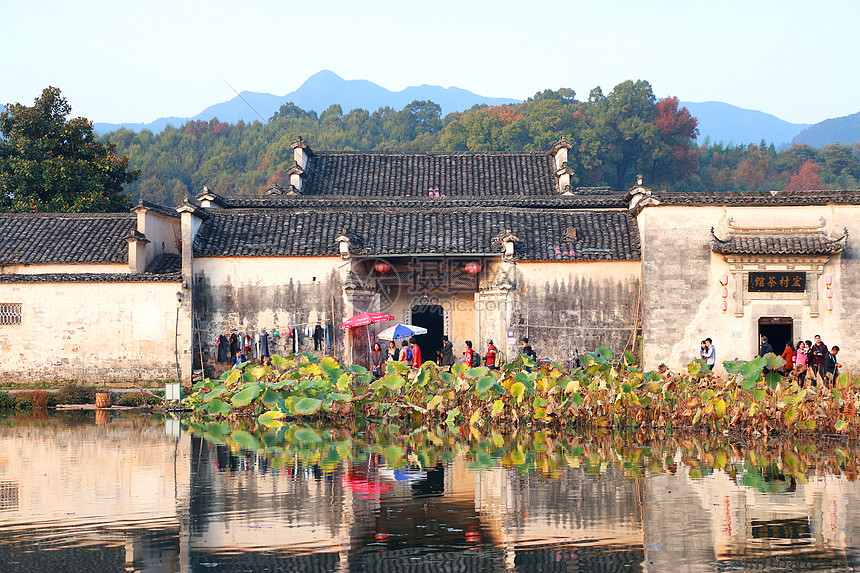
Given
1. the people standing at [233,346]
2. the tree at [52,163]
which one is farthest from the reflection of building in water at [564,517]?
the tree at [52,163]

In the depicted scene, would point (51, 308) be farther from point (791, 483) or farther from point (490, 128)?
point (490, 128)

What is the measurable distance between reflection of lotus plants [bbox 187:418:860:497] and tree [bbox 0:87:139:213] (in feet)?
54.8

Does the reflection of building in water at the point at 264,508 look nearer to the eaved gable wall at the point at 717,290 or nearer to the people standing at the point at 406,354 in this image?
the people standing at the point at 406,354

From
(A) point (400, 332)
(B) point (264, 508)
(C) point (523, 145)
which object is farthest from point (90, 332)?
(C) point (523, 145)

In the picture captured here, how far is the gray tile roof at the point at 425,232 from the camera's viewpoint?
74.7 ft

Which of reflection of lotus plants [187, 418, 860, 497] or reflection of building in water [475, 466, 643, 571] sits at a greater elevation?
reflection of lotus plants [187, 418, 860, 497]

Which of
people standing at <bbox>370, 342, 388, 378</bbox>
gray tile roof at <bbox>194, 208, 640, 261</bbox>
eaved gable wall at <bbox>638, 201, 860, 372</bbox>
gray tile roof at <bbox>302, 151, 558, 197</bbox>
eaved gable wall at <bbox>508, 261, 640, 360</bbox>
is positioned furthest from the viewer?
gray tile roof at <bbox>302, 151, 558, 197</bbox>

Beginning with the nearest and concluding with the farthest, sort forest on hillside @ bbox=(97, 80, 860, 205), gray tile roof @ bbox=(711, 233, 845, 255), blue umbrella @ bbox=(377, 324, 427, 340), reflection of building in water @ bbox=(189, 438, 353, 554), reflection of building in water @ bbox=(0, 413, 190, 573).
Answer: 1. reflection of building in water @ bbox=(0, 413, 190, 573)
2. reflection of building in water @ bbox=(189, 438, 353, 554)
3. gray tile roof @ bbox=(711, 233, 845, 255)
4. blue umbrella @ bbox=(377, 324, 427, 340)
5. forest on hillside @ bbox=(97, 80, 860, 205)

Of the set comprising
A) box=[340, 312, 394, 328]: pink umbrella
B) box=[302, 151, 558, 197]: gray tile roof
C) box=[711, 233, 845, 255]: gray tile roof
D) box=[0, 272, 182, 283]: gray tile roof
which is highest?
box=[302, 151, 558, 197]: gray tile roof

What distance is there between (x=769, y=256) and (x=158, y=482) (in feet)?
48.4

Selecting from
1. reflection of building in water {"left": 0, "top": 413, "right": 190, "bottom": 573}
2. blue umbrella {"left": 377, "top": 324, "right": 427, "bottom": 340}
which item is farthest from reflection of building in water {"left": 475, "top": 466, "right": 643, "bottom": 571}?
blue umbrella {"left": 377, "top": 324, "right": 427, "bottom": 340}

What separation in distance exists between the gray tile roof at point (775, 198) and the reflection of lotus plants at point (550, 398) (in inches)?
207

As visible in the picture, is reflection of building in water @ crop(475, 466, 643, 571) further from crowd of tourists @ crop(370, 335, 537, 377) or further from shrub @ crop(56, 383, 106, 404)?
shrub @ crop(56, 383, 106, 404)

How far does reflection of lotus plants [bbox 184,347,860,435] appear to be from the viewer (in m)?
14.1
